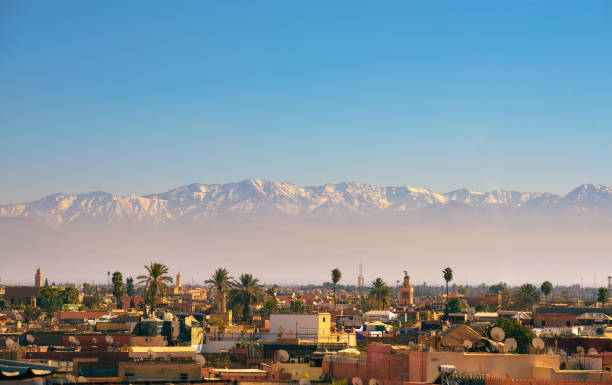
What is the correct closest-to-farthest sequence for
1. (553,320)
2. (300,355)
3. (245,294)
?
(300,355)
(553,320)
(245,294)

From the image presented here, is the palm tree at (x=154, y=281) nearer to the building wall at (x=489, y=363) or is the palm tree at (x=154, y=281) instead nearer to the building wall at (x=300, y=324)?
the building wall at (x=300, y=324)

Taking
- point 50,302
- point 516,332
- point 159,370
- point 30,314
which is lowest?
point 159,370

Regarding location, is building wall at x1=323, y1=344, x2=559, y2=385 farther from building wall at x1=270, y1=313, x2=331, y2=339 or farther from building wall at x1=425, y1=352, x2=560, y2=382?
building wall at x1=270, y1=313, x2=331, y2=339

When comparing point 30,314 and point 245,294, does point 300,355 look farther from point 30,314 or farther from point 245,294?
point 30,314

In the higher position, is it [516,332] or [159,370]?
[516,332]

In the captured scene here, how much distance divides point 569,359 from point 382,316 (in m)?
106

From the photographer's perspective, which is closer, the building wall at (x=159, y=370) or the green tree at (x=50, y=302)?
the building wall at (x=159, y=370)

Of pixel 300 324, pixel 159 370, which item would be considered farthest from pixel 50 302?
pixel 159 370

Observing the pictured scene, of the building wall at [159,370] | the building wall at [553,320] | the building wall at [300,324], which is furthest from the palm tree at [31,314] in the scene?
the building wall at [159,370]

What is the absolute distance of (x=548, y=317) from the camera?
138 m

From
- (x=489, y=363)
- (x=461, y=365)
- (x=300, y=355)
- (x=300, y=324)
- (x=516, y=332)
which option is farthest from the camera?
(x=300, y=324)

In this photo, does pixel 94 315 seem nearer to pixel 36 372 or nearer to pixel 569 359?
pixel 569 359

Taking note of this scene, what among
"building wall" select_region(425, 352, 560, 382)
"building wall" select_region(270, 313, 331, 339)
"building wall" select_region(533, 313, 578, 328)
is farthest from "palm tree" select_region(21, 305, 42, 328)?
"building wall" select_region(425, 352, 560, 382)

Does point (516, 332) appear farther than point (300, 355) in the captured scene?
Yes
